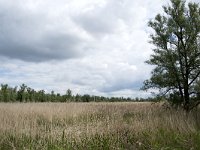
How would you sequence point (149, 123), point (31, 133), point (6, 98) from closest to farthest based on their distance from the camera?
point (31, 133) → point (149, 123) → point (6, 98)

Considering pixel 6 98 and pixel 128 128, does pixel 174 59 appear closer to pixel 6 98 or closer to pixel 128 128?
pixel 128 128

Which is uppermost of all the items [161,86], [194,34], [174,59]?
[194,34]

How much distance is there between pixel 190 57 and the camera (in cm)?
2106

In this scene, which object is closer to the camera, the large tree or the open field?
the open field

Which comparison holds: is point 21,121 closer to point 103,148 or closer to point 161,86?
point 103,148

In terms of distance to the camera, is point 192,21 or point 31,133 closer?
point 31,133

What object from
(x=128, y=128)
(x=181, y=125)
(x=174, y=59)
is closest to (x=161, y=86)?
(x=174, y=59)

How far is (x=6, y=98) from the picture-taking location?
6022cm

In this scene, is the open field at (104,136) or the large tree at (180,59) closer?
the open field at (104,136)

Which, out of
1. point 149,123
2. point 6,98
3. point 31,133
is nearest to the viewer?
point 31,133

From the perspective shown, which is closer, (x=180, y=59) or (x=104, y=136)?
(x=104, y=136)

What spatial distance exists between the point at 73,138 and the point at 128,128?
2768 mm

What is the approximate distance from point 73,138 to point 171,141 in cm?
322

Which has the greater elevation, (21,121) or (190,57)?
(190,57)
